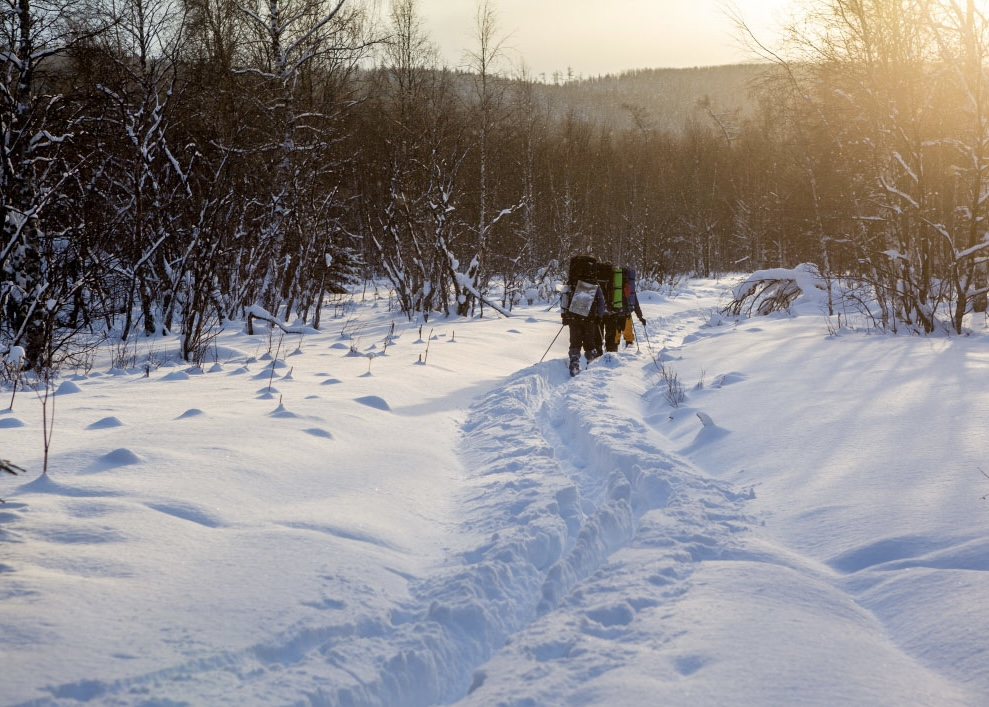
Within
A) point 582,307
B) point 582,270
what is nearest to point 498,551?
point 582,307

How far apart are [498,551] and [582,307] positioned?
5661 mm

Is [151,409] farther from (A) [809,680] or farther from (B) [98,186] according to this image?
(B) [98,186]

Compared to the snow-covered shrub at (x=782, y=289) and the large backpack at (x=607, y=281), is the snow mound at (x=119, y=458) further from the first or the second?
the snow-covered shrub at (x=782, y=289)

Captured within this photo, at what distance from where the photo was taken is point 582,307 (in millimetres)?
8367

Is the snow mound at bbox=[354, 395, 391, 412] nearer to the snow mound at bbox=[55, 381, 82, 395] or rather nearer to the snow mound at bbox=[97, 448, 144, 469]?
the snow mound at bbox=[55, 381, 82, 395]

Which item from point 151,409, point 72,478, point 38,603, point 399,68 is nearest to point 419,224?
point 399,68

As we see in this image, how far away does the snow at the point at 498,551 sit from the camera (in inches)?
77.4

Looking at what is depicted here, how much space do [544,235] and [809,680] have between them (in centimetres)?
2657

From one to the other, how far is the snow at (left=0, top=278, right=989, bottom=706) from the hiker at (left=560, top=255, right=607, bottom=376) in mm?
2818

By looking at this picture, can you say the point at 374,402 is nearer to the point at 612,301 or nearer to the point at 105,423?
the point at 105,423

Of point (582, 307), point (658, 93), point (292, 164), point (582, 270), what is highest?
point (658, 93)

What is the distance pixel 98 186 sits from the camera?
36.8ft

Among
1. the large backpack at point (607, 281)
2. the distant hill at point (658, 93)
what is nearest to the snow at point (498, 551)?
the large backpack at point (607, 281)

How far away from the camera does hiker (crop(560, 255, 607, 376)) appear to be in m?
8.40
